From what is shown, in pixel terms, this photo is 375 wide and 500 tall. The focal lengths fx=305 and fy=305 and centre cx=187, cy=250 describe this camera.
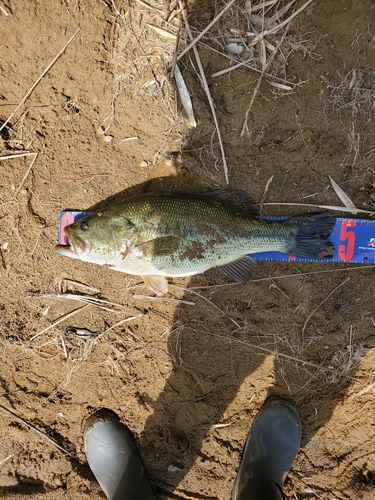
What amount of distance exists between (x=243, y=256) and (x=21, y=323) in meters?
2.57

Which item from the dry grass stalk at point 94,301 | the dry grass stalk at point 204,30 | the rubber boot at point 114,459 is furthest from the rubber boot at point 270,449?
the dry grass stalk at point 204,30

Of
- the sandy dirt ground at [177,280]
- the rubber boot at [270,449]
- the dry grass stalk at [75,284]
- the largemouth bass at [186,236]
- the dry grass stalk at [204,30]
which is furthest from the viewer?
the dry grass stalk at [75,284]

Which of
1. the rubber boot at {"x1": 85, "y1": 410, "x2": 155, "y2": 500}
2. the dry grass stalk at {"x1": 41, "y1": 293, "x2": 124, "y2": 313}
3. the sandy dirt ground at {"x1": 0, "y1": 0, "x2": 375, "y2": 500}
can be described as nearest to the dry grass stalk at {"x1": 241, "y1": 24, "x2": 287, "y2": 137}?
the sandy dirt ground at {"x1": 0, "y1": 0, "x2": 375, "y2": 500}

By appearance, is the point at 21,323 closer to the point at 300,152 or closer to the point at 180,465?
the point at 180,465

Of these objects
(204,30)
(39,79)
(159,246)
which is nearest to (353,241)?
(159,246)

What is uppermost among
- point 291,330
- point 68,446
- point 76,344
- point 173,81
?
point 173,81

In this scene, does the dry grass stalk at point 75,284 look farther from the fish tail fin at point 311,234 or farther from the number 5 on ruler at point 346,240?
the number 5 on ruler at point 346,240

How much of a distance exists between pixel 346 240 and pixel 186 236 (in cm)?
172

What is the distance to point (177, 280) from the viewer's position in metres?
3.37

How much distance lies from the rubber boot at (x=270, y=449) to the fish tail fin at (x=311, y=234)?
1.66 m

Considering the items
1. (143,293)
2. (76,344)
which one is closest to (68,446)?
(76,344)

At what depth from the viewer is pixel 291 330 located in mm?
3330

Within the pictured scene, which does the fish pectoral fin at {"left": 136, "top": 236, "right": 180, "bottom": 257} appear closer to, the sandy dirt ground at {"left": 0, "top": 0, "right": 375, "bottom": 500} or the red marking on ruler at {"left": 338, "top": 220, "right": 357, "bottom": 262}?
the sandy dirt ground at {"left": 0, "top": 0, "right": 375, "bottom": 500}

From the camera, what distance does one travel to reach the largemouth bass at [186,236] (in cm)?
292
